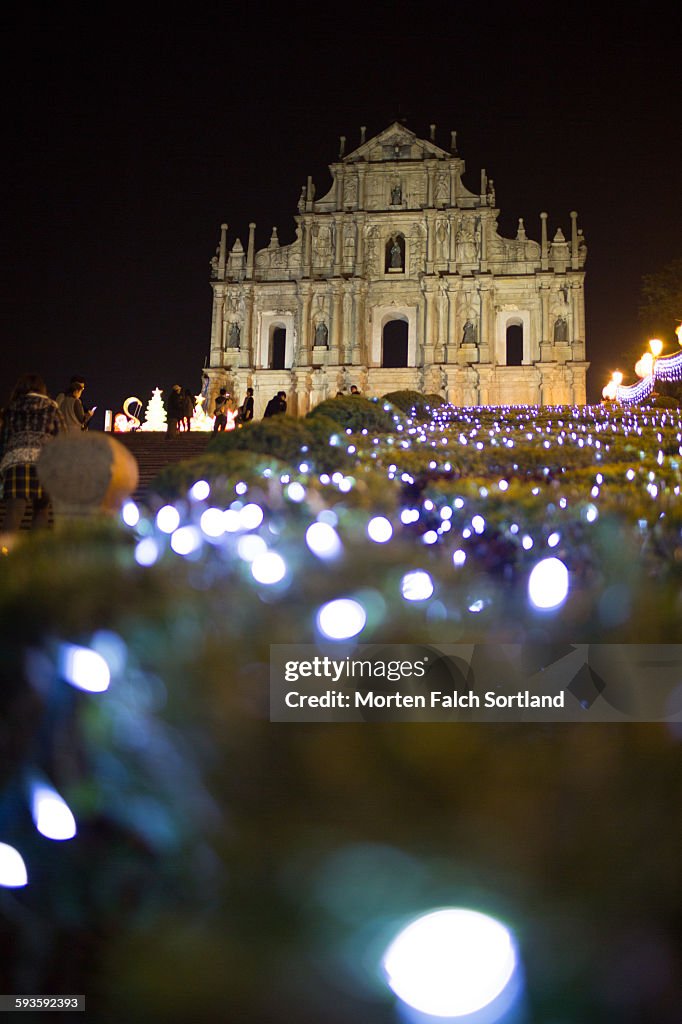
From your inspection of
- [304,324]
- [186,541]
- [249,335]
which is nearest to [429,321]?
[304,324]

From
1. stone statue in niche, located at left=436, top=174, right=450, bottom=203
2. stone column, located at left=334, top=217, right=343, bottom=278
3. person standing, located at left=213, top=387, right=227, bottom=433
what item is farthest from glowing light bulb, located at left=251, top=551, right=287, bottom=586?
stone statue in niche, located at left=436, top=174, right=450, bottom=203

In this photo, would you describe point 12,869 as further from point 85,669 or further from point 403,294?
point 403,294

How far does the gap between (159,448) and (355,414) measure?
4724mm

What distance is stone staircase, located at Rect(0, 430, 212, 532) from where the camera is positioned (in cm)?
1509

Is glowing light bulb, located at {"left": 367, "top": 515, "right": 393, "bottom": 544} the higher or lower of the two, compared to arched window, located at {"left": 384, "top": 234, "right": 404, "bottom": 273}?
lower

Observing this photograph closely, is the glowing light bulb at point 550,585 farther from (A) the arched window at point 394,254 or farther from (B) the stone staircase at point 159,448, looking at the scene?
(A) the arched window at point 394,254

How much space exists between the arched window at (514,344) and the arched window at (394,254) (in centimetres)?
644

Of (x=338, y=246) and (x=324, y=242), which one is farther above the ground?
(x=324, y=242)

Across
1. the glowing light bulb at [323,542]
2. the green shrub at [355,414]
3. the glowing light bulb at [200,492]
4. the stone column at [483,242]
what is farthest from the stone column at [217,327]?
the glowing light bulb at [323,542]

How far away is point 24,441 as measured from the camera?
683 cm

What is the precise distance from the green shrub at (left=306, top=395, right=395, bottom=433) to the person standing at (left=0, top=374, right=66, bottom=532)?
7895 millimetres

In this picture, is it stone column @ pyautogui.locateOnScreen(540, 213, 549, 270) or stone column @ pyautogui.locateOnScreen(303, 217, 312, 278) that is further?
stone column @ pyautogui.locateOnScreen(303, 217, 312, 278)

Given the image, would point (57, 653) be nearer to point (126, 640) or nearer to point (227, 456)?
point (126, 640)

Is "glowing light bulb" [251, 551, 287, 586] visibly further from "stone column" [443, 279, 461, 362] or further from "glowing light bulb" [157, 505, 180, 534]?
"stone column" [443, 279, 461, 362]
